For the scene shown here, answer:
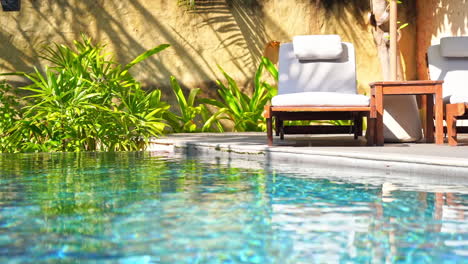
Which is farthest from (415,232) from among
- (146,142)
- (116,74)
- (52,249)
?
(116,74)

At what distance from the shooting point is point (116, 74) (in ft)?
28.8

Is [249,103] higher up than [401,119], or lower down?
higher up

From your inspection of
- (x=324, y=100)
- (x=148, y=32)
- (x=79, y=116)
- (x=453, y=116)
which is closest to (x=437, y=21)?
(x=148, y=32)

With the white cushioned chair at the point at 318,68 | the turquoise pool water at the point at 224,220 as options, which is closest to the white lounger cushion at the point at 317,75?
the white cushioned chair at the point at 318,68

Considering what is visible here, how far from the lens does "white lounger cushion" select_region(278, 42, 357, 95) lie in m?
7.03

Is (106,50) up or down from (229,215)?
up

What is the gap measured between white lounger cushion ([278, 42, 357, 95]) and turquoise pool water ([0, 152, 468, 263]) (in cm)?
305

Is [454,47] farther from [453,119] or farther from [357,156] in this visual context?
[357,156]

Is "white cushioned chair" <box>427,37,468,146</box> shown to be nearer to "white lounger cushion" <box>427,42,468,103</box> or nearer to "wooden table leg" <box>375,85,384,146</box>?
"white lounger cushion" <box>427,42,468,103</box>

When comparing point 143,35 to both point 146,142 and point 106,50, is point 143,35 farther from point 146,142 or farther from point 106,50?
point 146,142

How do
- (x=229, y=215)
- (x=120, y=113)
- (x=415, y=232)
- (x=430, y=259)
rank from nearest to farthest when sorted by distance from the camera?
(x=430, y=259), (x=415, y=232), (x=229, y=215), (x=120, y=113)

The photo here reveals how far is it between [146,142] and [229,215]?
4909 millimetres

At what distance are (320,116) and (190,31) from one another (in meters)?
3.70

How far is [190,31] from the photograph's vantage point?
9984mm
